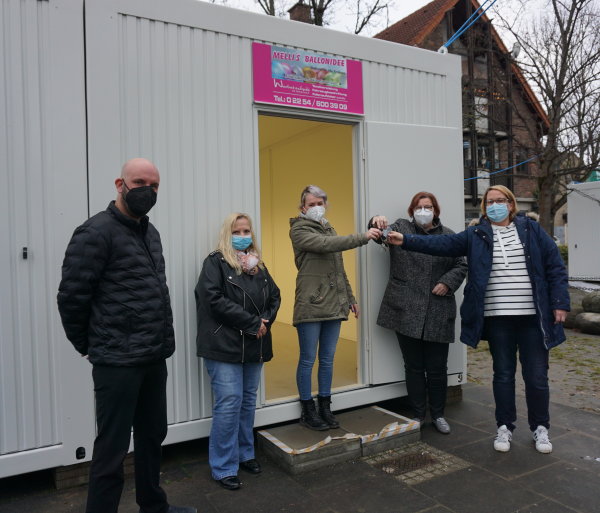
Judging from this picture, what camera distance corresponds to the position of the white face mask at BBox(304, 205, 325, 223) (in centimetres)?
406


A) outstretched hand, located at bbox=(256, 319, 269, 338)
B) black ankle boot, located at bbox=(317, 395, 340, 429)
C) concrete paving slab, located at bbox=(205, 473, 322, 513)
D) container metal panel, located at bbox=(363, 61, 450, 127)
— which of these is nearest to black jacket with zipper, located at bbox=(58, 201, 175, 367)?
outstretched hand, located at bbox=(256, 319, 269, 338)

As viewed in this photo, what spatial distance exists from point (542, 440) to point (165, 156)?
3489 mm

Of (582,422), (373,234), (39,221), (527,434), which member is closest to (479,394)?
(582,422)

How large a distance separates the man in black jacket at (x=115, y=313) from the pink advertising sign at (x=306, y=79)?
71.9 inches

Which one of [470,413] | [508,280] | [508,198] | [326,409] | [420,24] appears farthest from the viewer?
[420,24]

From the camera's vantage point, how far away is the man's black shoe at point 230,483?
3418mm

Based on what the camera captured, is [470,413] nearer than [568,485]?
No

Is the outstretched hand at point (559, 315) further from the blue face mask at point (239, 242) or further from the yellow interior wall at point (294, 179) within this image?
the yellow interior wall at point (294, 179)

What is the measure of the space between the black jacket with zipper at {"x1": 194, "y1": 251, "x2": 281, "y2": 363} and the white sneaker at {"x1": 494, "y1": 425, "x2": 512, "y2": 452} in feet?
6.29

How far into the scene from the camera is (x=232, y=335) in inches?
135

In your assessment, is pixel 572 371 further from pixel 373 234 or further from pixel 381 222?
pixel 373 234

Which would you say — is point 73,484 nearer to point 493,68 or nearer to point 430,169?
point 430,169

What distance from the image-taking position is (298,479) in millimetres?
3572

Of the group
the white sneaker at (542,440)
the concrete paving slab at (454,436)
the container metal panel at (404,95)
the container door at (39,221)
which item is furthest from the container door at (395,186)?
the container door at (39,221)
